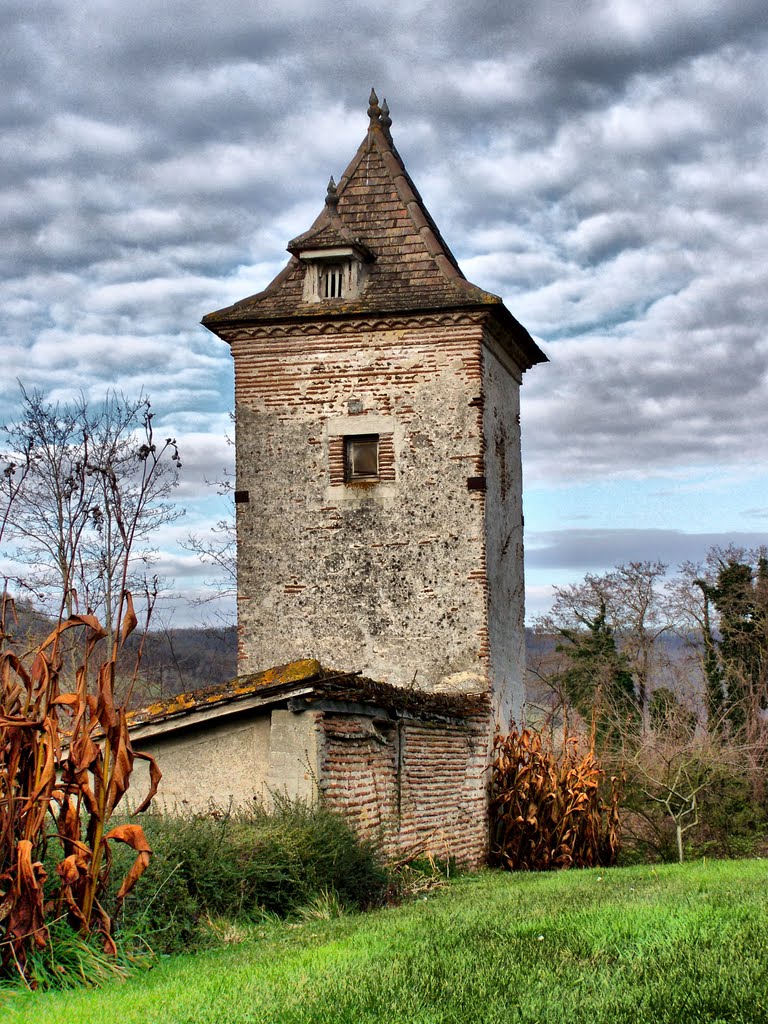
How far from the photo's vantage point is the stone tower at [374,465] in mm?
17531

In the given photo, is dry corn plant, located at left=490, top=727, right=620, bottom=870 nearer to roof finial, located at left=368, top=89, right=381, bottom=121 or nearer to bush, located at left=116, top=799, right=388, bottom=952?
bush, located at left=116, top=799, right=388, bottom=952

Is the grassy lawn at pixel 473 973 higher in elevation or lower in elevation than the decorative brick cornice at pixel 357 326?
lower

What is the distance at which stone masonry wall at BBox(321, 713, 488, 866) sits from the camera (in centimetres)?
1221

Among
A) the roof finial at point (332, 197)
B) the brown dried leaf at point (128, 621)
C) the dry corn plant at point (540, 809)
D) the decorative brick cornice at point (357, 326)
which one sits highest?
the roof finial at point (332, 197)

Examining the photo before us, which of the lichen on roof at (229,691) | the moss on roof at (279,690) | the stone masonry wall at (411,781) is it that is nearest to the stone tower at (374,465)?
the stone masonry wall at (411,781)

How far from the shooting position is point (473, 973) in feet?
20.2

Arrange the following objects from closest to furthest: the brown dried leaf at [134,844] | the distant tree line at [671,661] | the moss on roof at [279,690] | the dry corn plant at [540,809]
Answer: the brown dried leaf at [134,844] < the moss on roof at [279,690] < the dry corn plant at [540,809] < the distant tree line at [671,661]

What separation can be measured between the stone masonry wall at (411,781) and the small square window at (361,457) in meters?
4.20

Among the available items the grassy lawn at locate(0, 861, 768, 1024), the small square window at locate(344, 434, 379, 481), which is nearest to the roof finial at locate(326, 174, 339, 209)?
the small square window at locate(344, 434, 379, 481)

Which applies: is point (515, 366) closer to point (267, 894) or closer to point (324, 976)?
point (267, 894)

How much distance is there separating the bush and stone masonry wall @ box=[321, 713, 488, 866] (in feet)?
3.12

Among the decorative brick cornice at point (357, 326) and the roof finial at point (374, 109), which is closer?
the decorative brick cornice at point (357, 326)

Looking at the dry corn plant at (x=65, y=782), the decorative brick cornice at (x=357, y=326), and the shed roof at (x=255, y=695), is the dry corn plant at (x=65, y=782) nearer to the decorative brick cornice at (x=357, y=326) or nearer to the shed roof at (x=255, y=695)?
the shed roof at (x=255, y=695)

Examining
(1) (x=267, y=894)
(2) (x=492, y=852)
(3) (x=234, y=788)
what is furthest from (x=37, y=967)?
(2) (x=492, y=852)
